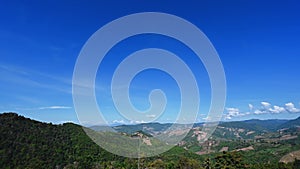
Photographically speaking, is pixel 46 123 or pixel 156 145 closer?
pixel 46 123

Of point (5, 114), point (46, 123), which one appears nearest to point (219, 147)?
point (46, 123)

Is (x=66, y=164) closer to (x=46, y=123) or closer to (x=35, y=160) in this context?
(x=35, y=160)

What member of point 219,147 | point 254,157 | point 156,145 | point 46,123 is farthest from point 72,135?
point 219,147

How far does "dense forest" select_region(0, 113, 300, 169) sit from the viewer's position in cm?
4972

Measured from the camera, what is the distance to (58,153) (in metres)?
64.2

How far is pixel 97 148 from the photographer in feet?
250

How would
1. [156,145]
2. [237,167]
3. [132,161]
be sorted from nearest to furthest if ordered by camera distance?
[237,167] → [132,161] → [156,145]

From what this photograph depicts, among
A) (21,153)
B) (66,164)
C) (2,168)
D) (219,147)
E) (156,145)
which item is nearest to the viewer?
(2,168)

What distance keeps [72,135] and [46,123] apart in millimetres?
8527

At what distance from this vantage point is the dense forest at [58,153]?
163 ft

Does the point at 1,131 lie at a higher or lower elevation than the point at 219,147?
higher

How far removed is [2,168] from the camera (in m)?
48.8

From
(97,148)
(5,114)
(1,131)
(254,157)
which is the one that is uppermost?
(5,114)

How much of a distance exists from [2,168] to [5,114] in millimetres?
20076
